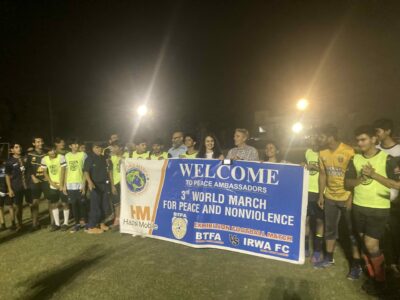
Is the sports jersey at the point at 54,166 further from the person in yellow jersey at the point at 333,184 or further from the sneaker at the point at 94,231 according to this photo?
the person in yellow jersey at the point at 333,184

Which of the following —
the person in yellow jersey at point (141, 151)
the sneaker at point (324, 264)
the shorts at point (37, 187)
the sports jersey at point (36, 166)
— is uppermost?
the person in yellow jersey at point (141, 151)

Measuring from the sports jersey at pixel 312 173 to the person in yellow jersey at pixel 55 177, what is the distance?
4996mm

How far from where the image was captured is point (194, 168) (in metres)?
5.66

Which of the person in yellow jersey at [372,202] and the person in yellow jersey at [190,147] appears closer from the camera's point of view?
the person in yellow jersey at [372,202]

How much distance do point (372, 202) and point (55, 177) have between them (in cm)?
609

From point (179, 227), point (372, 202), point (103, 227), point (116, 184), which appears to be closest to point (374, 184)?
Result: point (372, 202)

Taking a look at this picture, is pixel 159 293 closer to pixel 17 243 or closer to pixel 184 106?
pixel 17 243

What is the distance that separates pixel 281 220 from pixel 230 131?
3074 centimetres

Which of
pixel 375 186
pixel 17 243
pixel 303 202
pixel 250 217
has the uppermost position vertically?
pixel 375 186

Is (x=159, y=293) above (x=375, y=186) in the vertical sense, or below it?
below

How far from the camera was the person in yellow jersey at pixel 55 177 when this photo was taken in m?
7.13

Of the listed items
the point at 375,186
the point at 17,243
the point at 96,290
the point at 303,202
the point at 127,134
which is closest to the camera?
the point at 375,186

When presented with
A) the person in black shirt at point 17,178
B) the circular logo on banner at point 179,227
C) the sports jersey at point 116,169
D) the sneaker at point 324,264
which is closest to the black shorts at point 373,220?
the sneaker at point 324,264

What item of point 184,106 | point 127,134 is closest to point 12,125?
point 127,134
